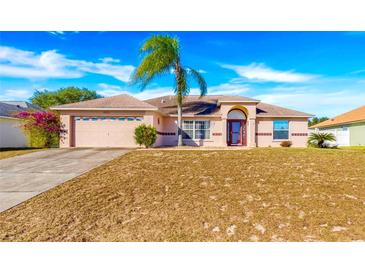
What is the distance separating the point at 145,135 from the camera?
1581cm

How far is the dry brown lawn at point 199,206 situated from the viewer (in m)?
4.51

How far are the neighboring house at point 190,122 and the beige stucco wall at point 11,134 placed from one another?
22.9 feet

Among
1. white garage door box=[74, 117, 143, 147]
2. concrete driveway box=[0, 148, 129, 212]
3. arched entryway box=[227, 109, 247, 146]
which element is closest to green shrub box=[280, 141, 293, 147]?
arched entryway box=[227, 109, 247, 146]

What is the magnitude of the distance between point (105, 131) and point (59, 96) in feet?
98.8

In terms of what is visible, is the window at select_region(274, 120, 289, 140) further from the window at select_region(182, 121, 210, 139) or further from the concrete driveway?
the concrete driveway

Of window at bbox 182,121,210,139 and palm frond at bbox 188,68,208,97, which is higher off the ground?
palm frond at bbox 188,68,208,97

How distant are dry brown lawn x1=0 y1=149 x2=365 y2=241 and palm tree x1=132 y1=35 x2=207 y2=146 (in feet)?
29.5

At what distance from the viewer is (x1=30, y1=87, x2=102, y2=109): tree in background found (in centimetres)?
4066

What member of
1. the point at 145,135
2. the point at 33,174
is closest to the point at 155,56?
the point at 145,135

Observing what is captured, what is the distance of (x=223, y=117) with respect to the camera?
62.2 ft

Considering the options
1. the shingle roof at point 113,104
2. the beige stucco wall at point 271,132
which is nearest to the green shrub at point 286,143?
the beige stucco wall at point 271,132

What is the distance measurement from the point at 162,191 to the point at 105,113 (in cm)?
1176

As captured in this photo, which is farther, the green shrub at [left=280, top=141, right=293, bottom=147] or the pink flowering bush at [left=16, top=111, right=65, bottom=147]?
the green shrub at [left=280, top=141, right=293, bottom=147]

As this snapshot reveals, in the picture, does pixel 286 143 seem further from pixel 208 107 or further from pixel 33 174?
pixel 33 174
